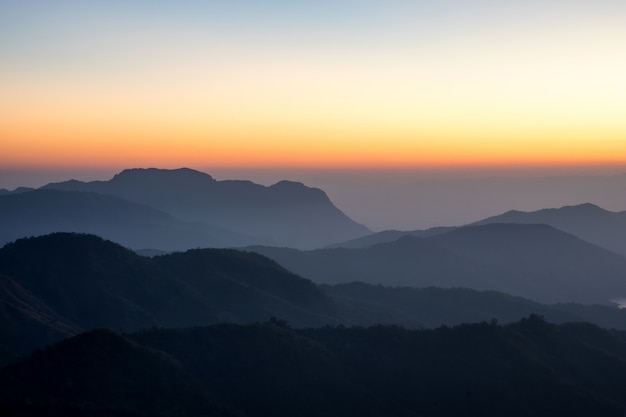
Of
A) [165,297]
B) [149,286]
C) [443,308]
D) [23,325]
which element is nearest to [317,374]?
[23,325]

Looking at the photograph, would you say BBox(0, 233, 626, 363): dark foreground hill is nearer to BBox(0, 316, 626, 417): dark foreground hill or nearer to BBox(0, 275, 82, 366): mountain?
BBox(0, 275, 82, 366): mountain

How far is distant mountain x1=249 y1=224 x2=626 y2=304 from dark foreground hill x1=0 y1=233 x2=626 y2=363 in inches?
1720

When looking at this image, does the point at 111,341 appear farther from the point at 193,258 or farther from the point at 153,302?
the point at 193,258

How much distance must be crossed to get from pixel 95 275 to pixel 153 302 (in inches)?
311

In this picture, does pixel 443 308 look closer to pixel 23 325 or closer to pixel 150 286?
pixel 150 286

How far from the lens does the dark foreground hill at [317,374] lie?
34.2 m

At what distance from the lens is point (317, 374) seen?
40750 mm

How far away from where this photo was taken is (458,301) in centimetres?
9144

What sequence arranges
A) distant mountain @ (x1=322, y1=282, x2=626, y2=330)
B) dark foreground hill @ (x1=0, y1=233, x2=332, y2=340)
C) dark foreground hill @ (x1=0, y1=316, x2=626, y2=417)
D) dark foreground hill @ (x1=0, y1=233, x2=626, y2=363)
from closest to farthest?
dark foreground hill @ (x1=0, y1=316, x2=626, y2=417) → dark foreground hill @ (x1=0, y1=233, x2=626, y2=363) → dark foreground hill @ (x1=0, y1=233, x2=332, y2=340) → distant mountain @ (x1=322, y1=282, x2=626, y2=330)

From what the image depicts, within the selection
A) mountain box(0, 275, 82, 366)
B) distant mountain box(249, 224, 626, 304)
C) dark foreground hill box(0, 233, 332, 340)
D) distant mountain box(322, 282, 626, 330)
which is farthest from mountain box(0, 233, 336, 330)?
distant mountain box(249, 224, 626, 304)

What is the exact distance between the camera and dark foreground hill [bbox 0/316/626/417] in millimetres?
34250

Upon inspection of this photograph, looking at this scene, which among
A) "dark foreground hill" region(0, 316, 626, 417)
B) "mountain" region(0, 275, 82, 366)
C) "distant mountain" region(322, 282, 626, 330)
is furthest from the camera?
"distant mountain" region(322, 282, 626, 330)

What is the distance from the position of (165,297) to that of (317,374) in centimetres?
3319

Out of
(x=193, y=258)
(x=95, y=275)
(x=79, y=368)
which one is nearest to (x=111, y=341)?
(x=79, y=368)
